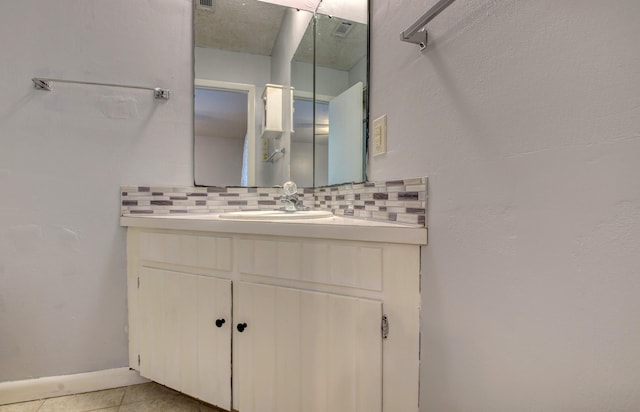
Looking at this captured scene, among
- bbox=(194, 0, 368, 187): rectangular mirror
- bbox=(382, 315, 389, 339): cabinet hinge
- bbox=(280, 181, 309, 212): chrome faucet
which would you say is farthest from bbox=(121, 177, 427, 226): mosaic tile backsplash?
bbox=(382, 315, 389, 339): cabinet hinge

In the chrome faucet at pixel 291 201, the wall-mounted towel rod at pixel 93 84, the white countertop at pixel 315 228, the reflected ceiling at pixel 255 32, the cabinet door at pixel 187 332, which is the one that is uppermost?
the reflected ceiling at pixel 255 32

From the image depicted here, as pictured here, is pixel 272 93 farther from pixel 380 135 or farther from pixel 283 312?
pixel 283 312

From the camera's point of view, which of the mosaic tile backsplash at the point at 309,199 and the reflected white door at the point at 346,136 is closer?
the mosaic tile backsplash at the point at 309,199

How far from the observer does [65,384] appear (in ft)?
4.33

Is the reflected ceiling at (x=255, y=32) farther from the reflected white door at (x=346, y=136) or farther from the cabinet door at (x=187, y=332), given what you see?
the cabinet door at (x=187, y=332)

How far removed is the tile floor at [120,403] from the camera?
1224 mm

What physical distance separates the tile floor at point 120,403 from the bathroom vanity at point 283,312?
13cm

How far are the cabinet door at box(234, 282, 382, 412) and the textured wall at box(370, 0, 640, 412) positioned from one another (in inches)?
6.8

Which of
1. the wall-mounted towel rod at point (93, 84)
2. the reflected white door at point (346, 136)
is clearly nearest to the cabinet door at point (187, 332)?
the reflected white door at point (346, 136)

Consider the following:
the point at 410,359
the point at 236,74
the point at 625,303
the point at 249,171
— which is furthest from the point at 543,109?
the point at 236,74

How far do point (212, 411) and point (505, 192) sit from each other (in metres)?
1.34

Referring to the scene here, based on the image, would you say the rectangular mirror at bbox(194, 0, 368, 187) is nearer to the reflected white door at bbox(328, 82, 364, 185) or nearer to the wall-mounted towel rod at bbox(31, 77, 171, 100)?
the reflected white door at bbox(328, 82, 364, 185)

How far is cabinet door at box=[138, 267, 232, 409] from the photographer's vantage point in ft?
3.47

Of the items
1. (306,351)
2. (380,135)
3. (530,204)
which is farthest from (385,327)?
(380,135)
